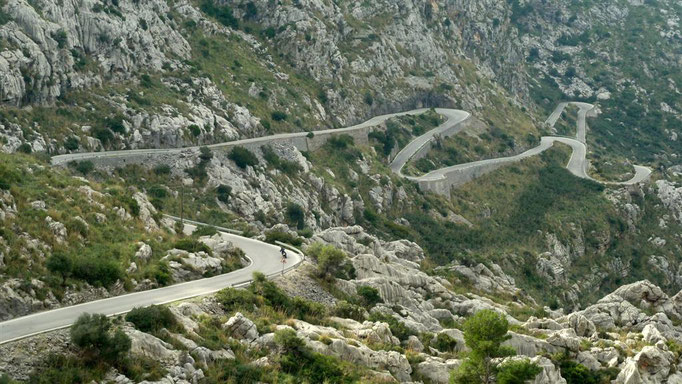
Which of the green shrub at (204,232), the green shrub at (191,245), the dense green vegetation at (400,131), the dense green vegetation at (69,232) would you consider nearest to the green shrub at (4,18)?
the dense green vegetation at (69,232)

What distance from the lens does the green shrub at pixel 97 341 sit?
29.6 meters

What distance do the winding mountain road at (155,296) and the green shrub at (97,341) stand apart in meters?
2.43

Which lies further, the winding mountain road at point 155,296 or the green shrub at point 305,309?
the green shrub at point 305,309

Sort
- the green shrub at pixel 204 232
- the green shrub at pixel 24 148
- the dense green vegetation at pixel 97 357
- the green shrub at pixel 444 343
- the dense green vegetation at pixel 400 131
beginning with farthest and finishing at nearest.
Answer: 1. the dense green vegetation at pixel 400 131
2. the green shrub at pixel 24 148
3. the green shrub at pixel 204 232
4. the green shrub at pixel 444 343
5. the dense green vegetation at pixel 97 357

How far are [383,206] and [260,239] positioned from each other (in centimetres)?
4162

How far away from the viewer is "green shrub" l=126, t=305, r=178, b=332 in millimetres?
33562

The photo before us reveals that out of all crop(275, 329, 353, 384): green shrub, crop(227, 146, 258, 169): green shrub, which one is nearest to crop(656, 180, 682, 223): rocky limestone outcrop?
crop(227, 146, 258, 169): green shrub

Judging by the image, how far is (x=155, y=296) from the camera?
131 ft

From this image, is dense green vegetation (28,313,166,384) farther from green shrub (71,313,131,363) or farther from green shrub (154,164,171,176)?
green shrub (154,164,171,176)

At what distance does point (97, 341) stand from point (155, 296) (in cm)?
1040

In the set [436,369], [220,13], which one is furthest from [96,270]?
[220,13]

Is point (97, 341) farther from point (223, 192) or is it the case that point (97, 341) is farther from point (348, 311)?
point (223, 192)

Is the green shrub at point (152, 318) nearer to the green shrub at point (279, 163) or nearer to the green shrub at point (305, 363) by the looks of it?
the green shrub at point (305, 363)

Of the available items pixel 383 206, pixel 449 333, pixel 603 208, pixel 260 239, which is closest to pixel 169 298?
pixel 449 333
